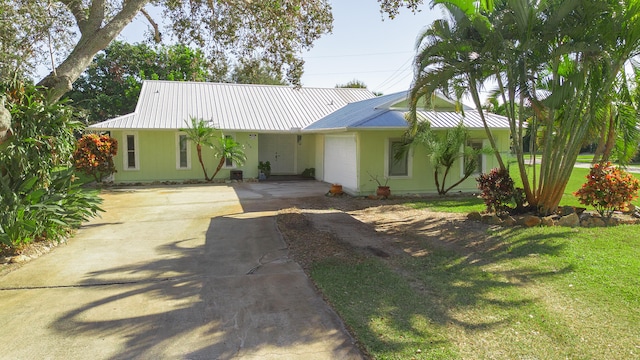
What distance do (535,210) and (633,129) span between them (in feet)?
8.91

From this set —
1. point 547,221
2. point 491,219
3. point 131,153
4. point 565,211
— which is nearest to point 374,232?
point 491,219

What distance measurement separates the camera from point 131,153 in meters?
19.1

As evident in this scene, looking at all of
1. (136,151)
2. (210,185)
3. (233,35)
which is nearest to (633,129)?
(233,35)

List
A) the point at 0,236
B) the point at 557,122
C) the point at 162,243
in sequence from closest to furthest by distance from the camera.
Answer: the point at 0,236
the point at 162,243
the point at 557,122

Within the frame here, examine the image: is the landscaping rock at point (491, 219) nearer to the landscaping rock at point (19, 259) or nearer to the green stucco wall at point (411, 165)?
the green stucco wall at point (411, 165)

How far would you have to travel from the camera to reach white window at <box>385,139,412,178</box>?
15.2 meters

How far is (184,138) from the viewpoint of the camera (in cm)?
1952

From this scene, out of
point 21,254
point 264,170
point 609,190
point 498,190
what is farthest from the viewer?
point 264,170

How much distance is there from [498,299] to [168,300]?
13.0 feet

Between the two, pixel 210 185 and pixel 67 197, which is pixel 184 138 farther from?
pixel 67 197

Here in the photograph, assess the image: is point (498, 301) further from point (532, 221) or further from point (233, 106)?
point (233, 106)

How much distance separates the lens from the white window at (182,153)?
1956 centimetres

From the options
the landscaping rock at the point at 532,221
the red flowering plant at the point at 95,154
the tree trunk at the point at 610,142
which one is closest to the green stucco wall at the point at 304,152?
the red flowering plant at the point at 95,154

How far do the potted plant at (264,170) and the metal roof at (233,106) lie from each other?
1927 millimetres
